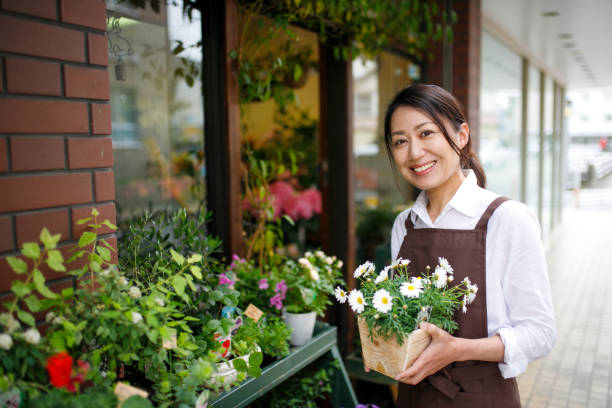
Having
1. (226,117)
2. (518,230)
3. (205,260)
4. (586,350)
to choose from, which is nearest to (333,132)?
(226,117)

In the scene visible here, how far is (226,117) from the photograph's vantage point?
2078 millimetres

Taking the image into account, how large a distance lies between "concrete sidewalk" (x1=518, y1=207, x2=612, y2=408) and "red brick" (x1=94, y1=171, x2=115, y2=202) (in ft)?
9.21

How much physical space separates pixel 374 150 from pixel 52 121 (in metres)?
2.81

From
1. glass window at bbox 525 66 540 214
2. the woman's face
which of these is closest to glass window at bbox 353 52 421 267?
the woman's face

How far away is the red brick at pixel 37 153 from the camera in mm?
1069

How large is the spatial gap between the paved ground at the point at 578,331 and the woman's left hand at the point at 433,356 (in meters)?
2.27

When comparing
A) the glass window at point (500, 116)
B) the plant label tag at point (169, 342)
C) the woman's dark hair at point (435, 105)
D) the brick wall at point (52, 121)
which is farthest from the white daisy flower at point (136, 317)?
the glass window at point (500, 116)

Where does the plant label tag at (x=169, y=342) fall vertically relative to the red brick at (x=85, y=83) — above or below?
below

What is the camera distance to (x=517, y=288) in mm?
1167

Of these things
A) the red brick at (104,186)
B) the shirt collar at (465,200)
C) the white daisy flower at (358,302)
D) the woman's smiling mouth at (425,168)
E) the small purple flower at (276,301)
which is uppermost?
the woman's smiling mouth at (425,168)

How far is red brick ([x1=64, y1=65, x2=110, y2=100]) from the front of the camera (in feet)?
3.80

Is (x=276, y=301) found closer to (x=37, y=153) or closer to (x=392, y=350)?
(x=392, y=350)

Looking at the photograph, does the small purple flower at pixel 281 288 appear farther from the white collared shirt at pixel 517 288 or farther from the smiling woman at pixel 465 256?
the white collared shirt at pixel 517 288

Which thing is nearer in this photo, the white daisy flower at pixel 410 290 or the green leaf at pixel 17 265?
the green leaf at pixel 17 265
